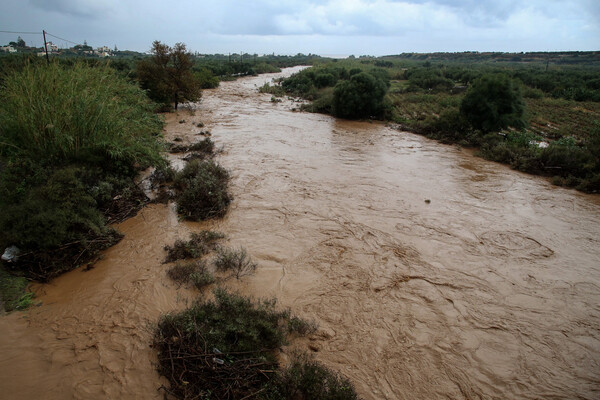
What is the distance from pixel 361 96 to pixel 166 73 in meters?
12.2

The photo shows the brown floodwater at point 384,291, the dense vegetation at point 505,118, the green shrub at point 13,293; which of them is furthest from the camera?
the dense vegetation at point 505,118

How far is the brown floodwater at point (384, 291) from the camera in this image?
12.1ft

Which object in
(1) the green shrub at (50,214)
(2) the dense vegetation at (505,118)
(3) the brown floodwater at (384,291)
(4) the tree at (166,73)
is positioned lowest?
(3) the brown floodwater at (384,291)

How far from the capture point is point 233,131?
15.7 meters

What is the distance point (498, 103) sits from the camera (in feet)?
45.2

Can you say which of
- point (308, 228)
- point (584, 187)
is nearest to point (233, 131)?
point (308, 228)

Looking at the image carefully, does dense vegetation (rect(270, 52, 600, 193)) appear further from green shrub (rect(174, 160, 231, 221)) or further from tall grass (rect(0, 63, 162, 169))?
tall grass (rect(0, 63, 162, 169))

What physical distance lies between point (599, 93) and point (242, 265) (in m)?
34.9

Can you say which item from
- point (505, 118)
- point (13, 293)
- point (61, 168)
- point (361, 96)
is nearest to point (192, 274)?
point (13, 293)

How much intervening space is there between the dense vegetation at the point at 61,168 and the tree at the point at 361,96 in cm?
1406

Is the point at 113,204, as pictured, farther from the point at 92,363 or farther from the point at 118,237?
the point at 92,363

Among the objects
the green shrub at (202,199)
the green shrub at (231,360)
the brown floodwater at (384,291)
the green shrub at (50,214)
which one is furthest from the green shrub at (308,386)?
the green shrub at (202,199)

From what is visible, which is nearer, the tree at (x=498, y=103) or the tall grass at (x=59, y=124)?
the tall grass at (x=59, y=124)

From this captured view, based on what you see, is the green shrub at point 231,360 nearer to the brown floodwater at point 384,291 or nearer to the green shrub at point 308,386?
the green shrub at point 308,386
